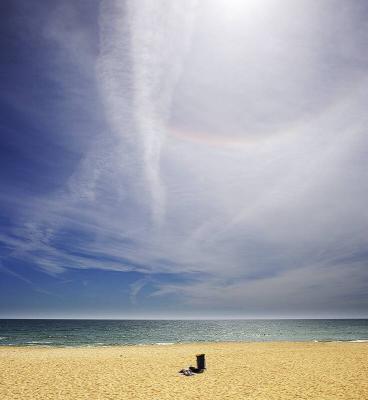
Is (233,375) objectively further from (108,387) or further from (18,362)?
(18,362)

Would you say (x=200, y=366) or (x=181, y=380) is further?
(x=200, y=366)

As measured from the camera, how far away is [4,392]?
15664 millimetres

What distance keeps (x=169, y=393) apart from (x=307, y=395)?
6.46 metres

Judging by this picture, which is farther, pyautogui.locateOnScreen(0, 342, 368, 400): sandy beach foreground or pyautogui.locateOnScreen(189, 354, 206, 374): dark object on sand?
pyautogui.locateOnScreen(189, 354, 206, 374): dark object on sand

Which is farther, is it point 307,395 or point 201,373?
point 201,373

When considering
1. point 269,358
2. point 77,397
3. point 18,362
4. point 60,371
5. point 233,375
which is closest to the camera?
point 77,397

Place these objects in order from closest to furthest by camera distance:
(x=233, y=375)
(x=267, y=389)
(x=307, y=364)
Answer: (x=267, y=389) → (x=233, y=375) → (x=307, y=364)

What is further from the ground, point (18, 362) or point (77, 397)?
point (18, 362)

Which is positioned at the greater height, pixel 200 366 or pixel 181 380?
pixel 200 366

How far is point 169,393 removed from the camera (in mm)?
15453

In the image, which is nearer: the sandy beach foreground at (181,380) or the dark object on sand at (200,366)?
the sandy beach foreground at (181,380)

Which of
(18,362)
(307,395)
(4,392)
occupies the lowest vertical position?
(307,395)

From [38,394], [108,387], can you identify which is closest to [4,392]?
[38,394]

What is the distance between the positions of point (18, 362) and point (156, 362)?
11136 mm
